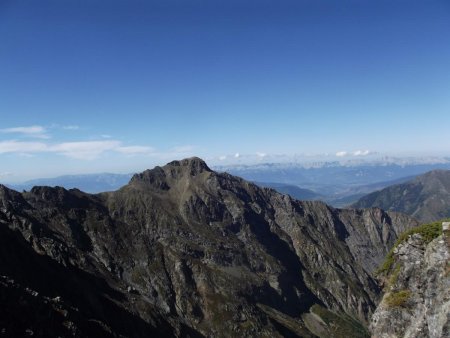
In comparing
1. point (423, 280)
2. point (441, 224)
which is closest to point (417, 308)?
point (423, 280)

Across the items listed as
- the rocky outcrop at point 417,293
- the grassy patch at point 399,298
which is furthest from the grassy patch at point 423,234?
the grassy patch at point 399,298

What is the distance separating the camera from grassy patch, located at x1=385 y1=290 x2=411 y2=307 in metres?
56.8

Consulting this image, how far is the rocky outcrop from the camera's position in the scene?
163 ft

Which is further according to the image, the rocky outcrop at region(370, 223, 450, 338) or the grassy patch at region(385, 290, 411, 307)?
the grassy patch at region(385, 290, 411, 307)

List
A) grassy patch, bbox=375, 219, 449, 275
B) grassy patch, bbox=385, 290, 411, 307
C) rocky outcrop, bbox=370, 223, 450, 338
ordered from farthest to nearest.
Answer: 1. grassy patch, bbox=375, 219, 449, 275
2. grassy patch, bbox=385, 290, 411, 307
3. rocky outcrop, bbox=370, 223, 450, 338

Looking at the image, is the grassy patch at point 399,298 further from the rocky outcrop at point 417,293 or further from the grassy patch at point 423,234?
the grassy patch at point 423,234

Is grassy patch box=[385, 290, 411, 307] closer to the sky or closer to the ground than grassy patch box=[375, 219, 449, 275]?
closer to the ground

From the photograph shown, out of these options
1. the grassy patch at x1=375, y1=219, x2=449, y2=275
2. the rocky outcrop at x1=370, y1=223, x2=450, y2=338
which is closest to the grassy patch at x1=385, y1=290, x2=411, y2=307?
the rocky outcrop at x1=370, y1=223, x2=450, y2=338

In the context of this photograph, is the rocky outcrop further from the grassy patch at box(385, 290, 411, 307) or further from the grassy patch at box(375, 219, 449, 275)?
the grassy patch at box(375, 219, 449, 275)

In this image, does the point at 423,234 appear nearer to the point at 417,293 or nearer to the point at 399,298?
the point at 417,293

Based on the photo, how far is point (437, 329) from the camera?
47938 mm

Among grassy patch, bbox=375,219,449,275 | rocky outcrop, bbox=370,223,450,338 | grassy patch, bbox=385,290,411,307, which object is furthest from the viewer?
grassy patch, bbox=375,219,449,275

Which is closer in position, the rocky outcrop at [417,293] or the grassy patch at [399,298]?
the rocky outcrop at [417,293]

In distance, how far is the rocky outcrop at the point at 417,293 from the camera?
4962cm
